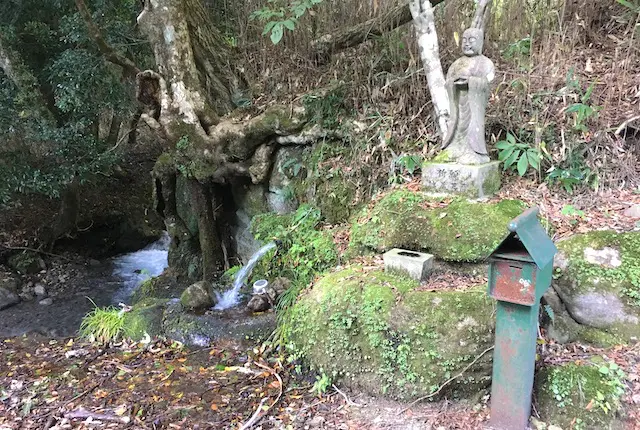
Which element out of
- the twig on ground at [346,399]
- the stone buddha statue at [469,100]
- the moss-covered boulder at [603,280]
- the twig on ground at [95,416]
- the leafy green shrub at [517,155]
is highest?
the stone buddha statue at [469,100]

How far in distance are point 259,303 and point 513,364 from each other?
2835 millimetres

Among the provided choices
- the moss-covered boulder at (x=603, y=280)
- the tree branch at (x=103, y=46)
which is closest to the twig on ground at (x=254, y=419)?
the moss-covered boulder at (x=603, y=280)

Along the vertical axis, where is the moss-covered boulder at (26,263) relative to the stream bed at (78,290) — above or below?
above

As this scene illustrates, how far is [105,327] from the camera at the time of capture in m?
5.04

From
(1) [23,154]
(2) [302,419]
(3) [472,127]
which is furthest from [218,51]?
(2) [302,419]

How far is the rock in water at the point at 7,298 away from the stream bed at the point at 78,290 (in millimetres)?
91

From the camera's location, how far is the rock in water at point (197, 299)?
5.15 metres

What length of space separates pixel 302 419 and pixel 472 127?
2.83m

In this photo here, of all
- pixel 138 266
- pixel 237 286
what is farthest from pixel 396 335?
pixel 138 266

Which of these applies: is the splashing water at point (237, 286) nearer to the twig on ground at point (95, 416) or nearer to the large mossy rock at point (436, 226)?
the large mossy rock at point (436, 226)

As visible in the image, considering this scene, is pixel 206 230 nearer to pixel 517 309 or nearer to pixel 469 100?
pixel 469 100

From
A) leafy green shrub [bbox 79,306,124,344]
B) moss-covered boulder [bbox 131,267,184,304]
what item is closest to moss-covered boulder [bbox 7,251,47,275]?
moss-covered boulder [bbox 131,267,184,304]

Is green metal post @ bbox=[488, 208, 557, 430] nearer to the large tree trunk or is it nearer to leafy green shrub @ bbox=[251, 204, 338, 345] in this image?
leafy green shrub @ bbox=[251, 204, 338, 345]

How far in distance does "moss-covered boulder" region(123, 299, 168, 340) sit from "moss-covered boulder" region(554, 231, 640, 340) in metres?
3.87
